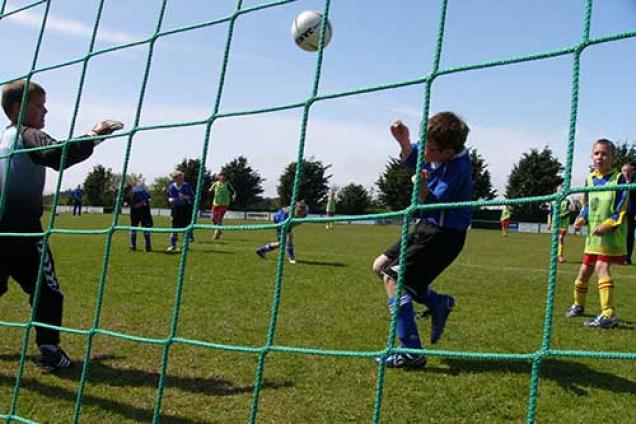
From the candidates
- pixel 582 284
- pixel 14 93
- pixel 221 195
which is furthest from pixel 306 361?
pixel 221 195

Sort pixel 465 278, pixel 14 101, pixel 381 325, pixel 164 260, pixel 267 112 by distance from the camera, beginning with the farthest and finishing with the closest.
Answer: pixel 164 260
pixel 465 278
pixel 381 325
pixel 14 101
pixel 267 112

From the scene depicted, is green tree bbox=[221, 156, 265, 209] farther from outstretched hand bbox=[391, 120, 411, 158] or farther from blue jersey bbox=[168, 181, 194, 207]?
outstretched hand bbox=[391, 120, 411, 158]

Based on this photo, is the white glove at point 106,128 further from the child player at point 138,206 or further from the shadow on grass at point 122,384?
the child player at point 138,206

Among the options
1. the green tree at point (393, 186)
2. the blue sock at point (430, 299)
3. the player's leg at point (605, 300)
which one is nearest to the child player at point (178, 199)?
the player's leg at point (605, 300)

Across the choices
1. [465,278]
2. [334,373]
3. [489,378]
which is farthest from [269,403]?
[465,278]

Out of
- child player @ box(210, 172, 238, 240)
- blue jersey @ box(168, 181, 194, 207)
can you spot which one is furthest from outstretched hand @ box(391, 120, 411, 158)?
child player @ box(210, 172, 238, 240)

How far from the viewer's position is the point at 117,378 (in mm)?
3529

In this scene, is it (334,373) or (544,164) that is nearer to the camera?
(334,373)

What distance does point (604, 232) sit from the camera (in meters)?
5.41

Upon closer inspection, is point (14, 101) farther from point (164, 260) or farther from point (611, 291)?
point (164, 260)

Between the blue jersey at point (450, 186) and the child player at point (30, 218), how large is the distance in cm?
213

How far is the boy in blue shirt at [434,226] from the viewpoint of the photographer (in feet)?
11.6

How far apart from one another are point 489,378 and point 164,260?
6877 millimetres

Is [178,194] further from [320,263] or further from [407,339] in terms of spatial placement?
[407,339]
